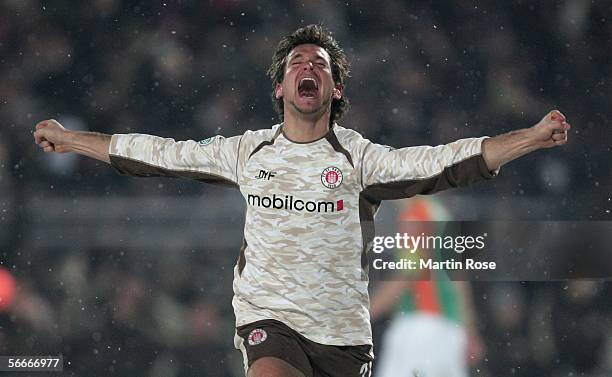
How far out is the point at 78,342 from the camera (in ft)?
16.8

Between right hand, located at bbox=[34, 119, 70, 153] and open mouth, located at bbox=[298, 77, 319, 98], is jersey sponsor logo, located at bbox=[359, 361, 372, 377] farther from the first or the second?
right hand, located at bbox=[34, 119, 70, 153]

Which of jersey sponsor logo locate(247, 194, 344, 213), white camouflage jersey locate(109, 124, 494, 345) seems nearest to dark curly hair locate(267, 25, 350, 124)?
white camouflage jersey locate(109, 124, 494, 345)

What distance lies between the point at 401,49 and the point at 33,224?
2.42 m

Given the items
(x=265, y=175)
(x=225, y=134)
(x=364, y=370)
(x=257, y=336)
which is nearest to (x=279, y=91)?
(x=265, y=175)

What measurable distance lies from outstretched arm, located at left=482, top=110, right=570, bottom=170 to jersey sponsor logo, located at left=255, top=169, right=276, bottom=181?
28.1 inches

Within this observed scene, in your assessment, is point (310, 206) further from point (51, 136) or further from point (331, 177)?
point (51, 136)

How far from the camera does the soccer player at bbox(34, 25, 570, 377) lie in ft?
9.23

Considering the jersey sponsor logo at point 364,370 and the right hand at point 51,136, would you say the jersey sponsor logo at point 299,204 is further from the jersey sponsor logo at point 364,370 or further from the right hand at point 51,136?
the right hand at point 51,136

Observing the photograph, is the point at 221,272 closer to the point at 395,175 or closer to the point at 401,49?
the point at 401,49

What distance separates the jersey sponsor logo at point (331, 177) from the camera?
2918mm

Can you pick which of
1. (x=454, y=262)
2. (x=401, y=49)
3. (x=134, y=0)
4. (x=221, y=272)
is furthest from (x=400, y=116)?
(x=134, y=0)

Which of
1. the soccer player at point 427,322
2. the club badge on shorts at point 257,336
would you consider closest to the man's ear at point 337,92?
the club badge on shorts at point 257,336

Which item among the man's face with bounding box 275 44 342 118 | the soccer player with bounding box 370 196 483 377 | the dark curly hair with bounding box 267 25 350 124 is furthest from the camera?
the soccer player with bounding box 370 196 483 377

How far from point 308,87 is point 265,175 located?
36cm
